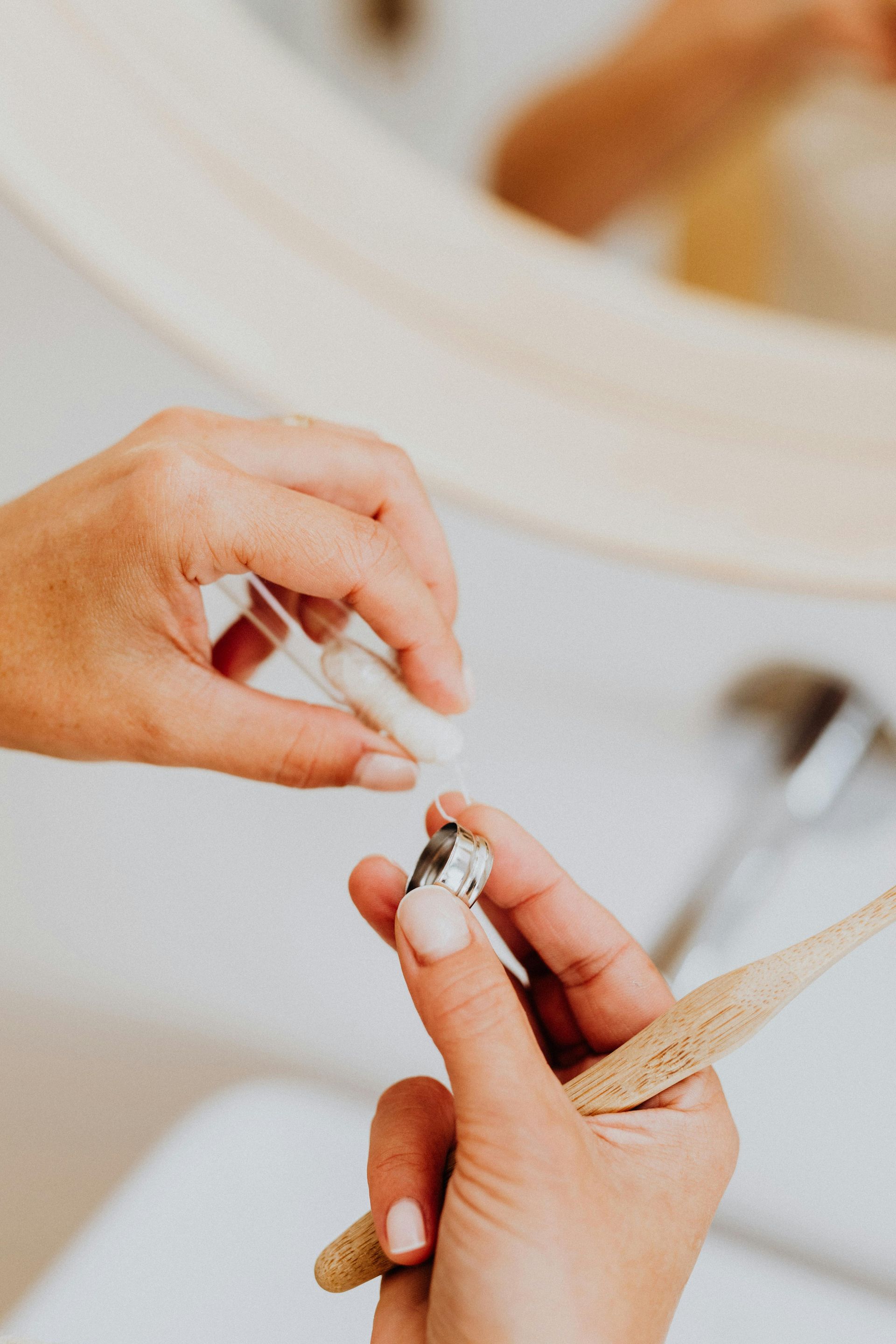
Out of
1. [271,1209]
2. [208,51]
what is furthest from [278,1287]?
[208,51]

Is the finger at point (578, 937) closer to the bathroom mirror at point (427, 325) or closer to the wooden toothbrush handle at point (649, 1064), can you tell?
the wooden toothbrush handle at point (649, 1064)

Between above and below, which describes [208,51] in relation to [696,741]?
above

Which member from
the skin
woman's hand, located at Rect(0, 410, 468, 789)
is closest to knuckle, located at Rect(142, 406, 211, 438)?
woman's hand, located at Rect(0, 410, 468, 789)

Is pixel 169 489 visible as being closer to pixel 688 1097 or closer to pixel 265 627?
pixel 265 627

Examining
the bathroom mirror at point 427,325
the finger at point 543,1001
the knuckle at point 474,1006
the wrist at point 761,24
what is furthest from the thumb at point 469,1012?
the wrist at point 761,24

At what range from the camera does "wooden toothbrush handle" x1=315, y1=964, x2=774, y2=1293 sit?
0.30 meters

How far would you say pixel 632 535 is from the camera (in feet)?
1.87

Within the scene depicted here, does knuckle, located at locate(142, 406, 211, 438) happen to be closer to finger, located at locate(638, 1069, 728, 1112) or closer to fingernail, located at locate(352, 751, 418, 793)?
fingernail, located at locate(352, 751, 418, 793)

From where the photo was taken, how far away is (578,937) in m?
0.38

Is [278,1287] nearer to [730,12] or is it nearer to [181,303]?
[181,303]

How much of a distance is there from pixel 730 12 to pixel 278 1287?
2.90ft

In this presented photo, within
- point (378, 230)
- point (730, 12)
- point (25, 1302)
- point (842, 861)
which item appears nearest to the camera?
point (25, 1302)

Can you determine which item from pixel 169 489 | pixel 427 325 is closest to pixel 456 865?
pixel 169 489

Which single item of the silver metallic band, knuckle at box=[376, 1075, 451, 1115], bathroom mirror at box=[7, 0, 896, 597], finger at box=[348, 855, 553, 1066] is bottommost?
knuckle at box=[376, 1075, 451, 1115]
